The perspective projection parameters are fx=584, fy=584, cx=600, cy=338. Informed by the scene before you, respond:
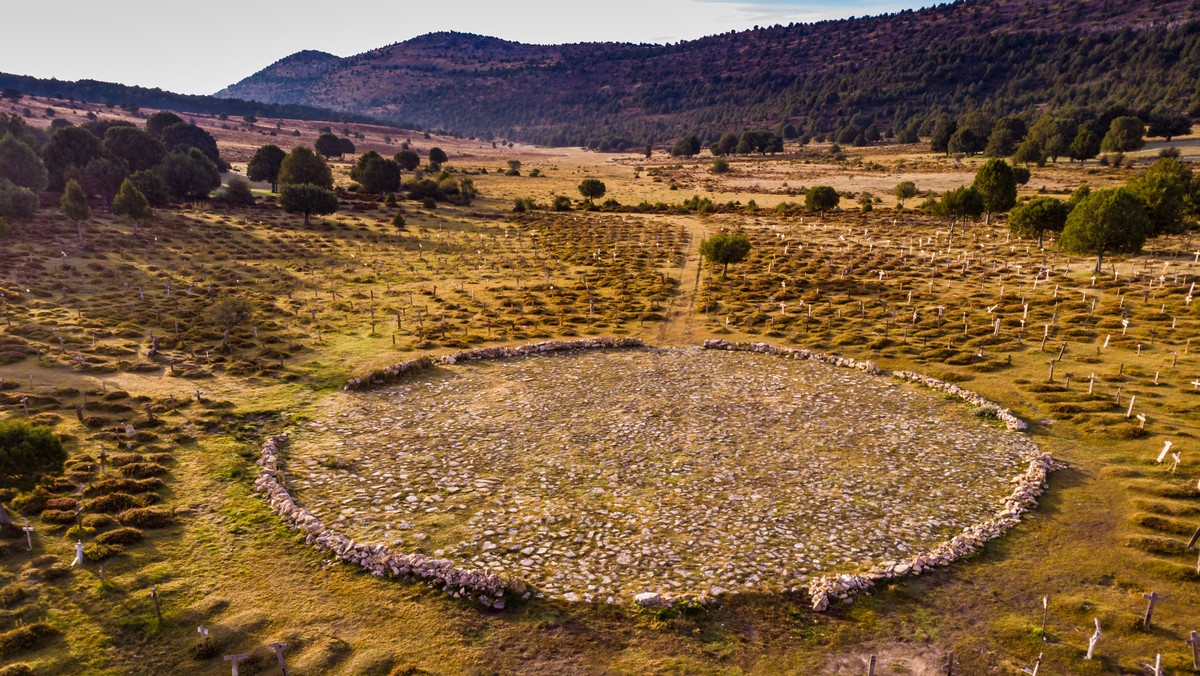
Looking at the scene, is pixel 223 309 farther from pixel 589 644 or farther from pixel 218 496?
pixel 589 644

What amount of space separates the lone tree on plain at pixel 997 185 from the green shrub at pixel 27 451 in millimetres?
87348

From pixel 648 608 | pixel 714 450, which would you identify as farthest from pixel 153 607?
pixel 714 450

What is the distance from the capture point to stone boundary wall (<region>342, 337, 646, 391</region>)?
33.2 m

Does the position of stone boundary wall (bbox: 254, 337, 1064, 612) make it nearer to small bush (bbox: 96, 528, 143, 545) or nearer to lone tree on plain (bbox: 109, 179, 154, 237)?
small bush (bbox: 96, 528, 143, 545)

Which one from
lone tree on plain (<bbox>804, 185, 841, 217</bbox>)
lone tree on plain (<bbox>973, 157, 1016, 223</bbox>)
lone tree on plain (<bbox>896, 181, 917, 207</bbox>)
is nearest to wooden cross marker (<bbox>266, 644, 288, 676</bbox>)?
lone tree on plain (<bbox>973, 157, 1016, 223</bbox>)

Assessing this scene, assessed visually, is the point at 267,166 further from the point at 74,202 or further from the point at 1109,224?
the point at 1109,224

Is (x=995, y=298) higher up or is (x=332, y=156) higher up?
(x=332, y=156)

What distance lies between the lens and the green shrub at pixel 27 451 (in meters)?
17.6

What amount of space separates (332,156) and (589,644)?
646 ft

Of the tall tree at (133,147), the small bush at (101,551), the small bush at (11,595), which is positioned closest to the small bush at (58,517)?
the small bush at (101,551)

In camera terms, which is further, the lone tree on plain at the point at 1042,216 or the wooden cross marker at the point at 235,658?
the lone tree on plain at the point at 1042,216

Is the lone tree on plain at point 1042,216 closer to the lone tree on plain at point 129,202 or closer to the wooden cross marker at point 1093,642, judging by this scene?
the wooden cross marker at point 1093,642

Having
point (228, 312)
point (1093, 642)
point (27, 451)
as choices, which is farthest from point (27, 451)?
point (1093, 642)

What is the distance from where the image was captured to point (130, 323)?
41406 millimetres
